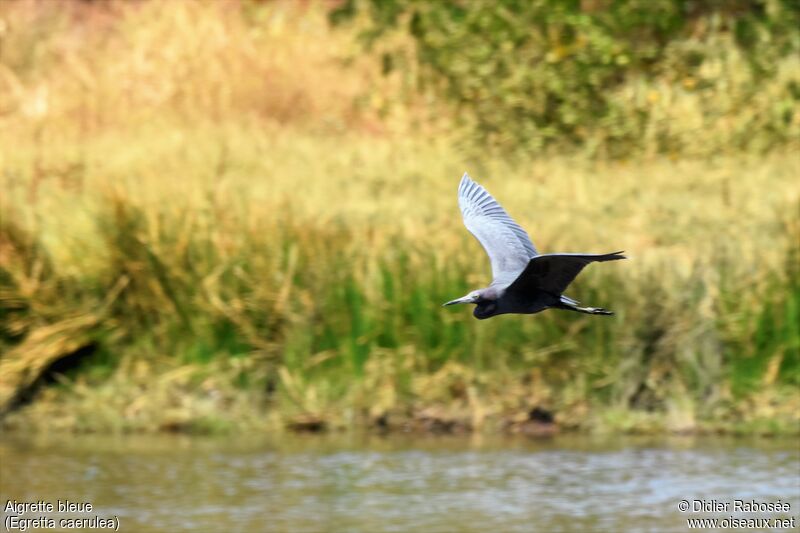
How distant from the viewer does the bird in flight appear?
15.9 feet

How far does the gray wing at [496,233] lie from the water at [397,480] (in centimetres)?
131

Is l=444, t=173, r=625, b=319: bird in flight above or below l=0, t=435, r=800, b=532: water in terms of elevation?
above

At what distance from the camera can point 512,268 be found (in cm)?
553

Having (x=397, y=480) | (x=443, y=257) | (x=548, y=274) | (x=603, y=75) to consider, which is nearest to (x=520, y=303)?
(x=548, y=274)

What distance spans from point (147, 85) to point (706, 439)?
306 inches

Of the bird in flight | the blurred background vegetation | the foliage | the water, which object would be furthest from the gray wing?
the foliage

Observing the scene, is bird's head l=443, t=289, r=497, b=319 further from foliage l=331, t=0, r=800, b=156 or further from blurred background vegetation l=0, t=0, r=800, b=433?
foliage l=331, t=0, r=800, b=156

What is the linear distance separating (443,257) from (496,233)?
2.44m

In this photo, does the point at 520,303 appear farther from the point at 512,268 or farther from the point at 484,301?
the point at 512,268

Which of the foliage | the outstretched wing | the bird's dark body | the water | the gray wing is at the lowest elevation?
the water

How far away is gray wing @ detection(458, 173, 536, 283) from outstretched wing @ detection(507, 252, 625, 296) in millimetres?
231

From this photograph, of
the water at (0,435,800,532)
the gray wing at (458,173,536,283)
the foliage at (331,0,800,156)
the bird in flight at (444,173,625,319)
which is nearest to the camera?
the bird in flight at (444,173,625,319)

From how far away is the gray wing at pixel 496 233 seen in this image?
5.55m

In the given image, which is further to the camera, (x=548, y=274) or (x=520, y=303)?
(x=520, y=303)
